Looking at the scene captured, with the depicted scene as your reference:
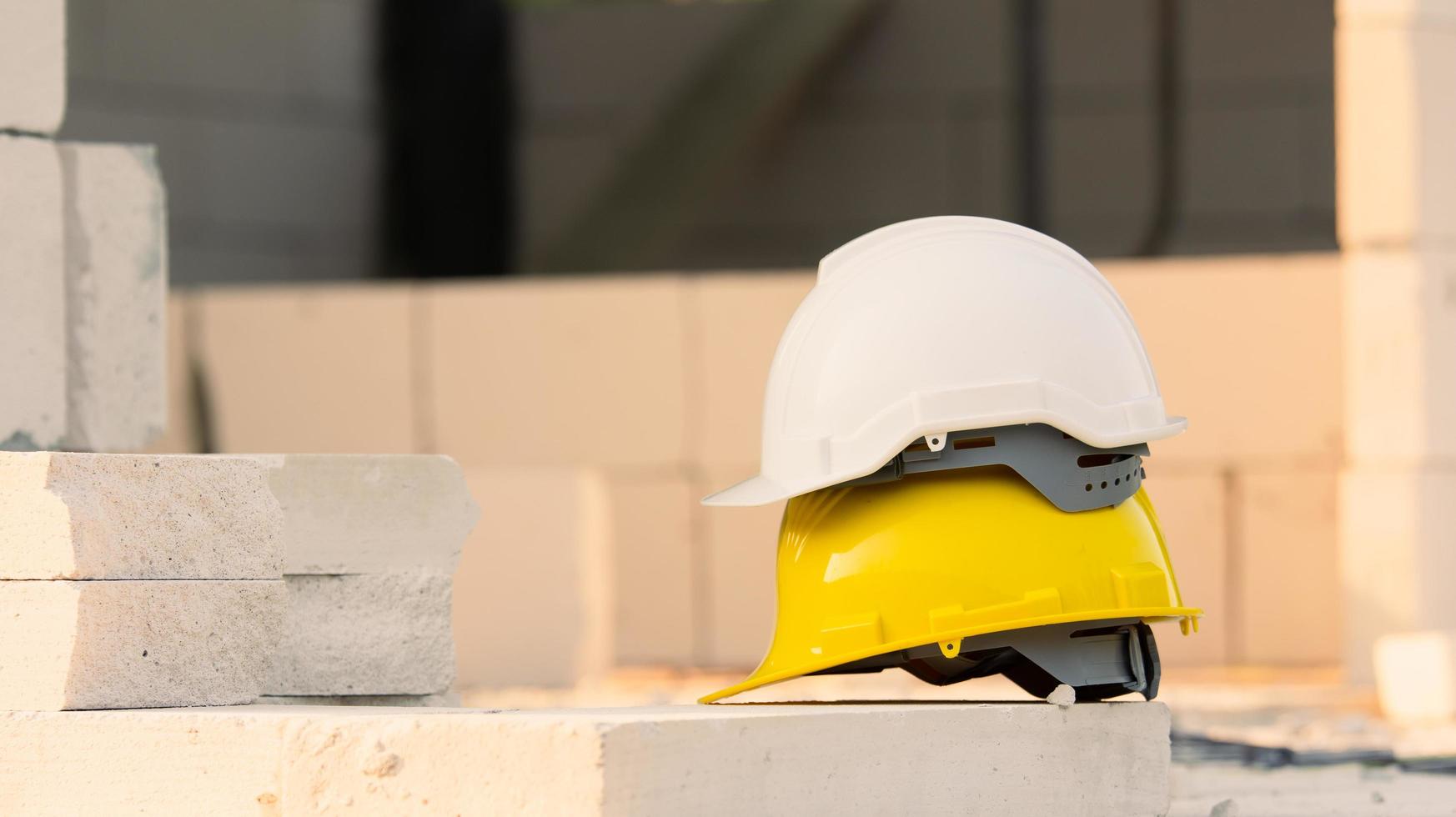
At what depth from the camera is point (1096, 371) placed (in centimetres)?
349

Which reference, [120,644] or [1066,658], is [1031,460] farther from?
[120,644]

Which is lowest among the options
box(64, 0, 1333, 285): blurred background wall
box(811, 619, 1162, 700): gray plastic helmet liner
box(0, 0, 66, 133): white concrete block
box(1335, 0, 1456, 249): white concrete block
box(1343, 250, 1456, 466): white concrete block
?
box(811, 619, 1162, 700): gray plastic helmet liner

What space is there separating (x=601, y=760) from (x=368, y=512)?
115cm

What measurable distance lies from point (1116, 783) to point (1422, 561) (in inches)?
198

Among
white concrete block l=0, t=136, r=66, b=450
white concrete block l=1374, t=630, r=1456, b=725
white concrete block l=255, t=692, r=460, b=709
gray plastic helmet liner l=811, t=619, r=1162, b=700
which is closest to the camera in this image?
gray plastic helmet liner l=811, t=619, r=1162, b=700

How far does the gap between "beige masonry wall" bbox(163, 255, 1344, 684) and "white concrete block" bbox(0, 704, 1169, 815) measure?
5.59 metres

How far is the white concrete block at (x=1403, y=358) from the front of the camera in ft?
26.1

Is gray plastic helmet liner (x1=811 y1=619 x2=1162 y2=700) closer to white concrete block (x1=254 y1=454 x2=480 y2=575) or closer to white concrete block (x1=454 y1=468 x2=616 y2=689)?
white concrete block (x1=254 y1=454 x2=480 y2=575)

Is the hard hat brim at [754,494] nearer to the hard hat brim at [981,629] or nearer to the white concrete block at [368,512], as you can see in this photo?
the hard hat brim at [981,629]

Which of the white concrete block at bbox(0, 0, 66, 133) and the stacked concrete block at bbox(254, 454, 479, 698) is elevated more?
the white concrete block at bbox(0, 0, 66, 133)

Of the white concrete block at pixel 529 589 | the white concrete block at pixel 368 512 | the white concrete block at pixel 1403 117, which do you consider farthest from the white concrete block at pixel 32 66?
the white concrete block at pixel 1403 117

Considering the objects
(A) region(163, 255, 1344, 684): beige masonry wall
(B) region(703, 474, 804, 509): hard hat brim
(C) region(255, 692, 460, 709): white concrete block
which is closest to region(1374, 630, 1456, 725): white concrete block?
(A) region(163, 255, 1344, 684): beige masonry wall

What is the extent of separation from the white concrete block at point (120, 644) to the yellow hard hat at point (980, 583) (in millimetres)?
1010

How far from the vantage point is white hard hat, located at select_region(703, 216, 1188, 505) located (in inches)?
134
